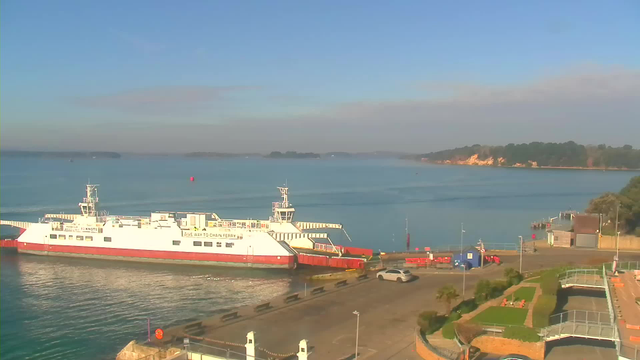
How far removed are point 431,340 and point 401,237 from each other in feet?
123

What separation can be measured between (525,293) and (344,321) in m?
8.81

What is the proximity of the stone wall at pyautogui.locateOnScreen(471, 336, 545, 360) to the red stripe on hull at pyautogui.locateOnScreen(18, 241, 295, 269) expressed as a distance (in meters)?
22.5

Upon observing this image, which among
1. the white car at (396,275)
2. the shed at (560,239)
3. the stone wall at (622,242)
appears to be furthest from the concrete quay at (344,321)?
the stone wall at (622,242)

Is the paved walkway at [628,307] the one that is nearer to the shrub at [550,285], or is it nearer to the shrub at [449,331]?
the shrub at [550,285]

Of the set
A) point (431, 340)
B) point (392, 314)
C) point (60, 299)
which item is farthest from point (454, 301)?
point (60, 299)

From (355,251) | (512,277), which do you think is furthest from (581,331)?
(355,251)

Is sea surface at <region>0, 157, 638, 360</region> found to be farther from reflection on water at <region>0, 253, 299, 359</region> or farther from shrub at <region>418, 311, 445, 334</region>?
shrub at <region>418, 311, 445, 334</region>

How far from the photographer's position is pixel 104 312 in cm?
2852

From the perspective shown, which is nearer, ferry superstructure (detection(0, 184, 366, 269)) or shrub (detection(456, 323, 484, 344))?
shrub (detection(456, 323, 484, 344))

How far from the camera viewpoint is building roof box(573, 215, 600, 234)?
131 ft

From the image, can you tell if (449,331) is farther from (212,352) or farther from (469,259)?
(469,259)

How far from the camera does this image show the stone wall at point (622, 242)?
126 feet

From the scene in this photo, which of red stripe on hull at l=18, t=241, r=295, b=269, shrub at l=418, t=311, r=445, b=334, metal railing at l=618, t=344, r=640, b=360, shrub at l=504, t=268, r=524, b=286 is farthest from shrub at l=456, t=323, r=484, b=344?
red stripe on hull at l=18, t=241, r=295, b=269

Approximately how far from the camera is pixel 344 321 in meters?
22.5
